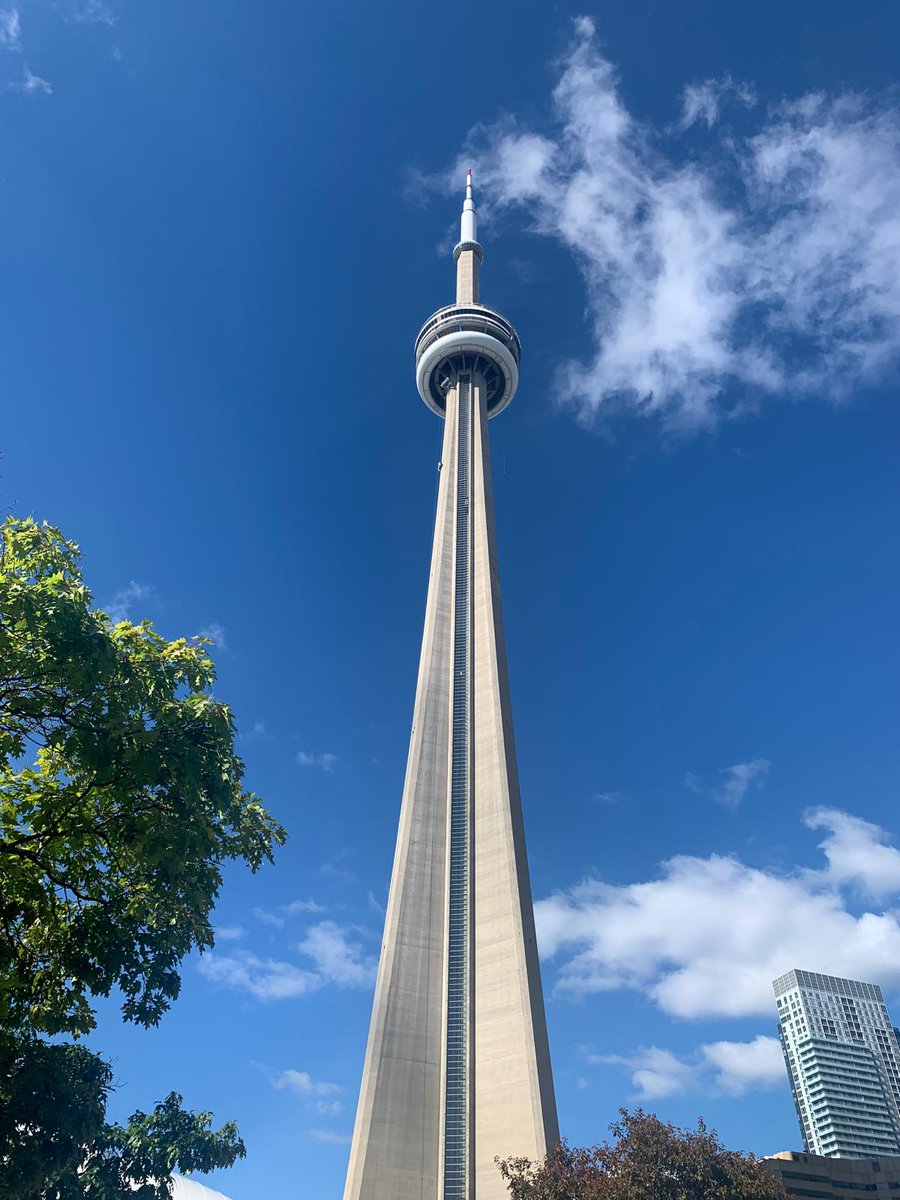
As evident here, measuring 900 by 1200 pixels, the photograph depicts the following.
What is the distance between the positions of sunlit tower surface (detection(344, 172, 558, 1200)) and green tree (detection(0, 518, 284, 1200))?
3303 centimetres

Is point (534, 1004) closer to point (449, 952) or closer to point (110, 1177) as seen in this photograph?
point (449, 952)

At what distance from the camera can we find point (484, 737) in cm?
5969

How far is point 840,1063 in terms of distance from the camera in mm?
178375

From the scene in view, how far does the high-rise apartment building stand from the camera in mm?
168875

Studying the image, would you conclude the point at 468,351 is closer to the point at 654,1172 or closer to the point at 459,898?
the point at 459,898

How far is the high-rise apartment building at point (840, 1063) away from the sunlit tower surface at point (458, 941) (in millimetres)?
155835

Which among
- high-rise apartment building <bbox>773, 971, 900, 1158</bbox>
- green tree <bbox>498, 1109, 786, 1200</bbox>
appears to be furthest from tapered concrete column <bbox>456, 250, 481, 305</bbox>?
high-rise apartment building <bbox>773, 971, 900, 1158</bbox>

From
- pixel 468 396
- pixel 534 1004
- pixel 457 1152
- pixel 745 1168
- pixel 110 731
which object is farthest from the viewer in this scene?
pixel 468 396

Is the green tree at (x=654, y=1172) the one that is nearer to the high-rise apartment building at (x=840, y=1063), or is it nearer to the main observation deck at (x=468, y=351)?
the main observation deck at (x=468, y=351)

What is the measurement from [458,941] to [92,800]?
132 feet

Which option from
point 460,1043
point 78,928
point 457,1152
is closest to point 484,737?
point 460,1043

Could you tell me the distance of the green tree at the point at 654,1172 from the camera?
2809 centimetres

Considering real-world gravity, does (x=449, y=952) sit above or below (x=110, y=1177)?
above

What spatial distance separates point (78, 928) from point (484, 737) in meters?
45.6
